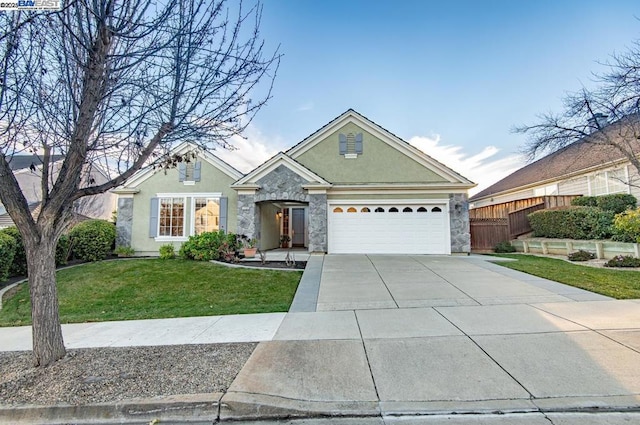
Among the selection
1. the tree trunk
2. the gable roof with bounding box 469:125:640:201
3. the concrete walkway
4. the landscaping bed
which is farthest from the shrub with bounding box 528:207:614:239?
the tree trunk

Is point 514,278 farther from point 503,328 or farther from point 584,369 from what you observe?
point 584,369

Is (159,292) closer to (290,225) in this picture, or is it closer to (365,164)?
(365,164)

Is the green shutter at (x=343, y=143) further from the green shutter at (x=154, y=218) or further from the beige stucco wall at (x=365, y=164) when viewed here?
the green shutter at (x=154, y=218)

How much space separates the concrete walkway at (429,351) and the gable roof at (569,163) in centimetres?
929

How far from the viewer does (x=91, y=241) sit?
41.8 feet

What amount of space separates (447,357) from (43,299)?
5021mm

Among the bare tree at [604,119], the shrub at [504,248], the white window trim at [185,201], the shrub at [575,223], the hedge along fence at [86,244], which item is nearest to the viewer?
the bare tree at [604,119]

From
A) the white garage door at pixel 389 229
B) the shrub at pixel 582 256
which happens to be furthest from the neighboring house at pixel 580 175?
the white garage door at pixel 389 229

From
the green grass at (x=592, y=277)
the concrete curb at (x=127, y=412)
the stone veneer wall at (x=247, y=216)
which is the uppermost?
the stone veneer wall at (x=247, y=216)

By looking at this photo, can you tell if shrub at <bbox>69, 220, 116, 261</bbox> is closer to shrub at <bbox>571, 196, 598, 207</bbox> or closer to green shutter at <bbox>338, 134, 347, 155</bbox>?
green shutter at <bbox>338, 134, 347, 155</bbox>

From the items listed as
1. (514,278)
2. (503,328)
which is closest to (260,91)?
(503,328)

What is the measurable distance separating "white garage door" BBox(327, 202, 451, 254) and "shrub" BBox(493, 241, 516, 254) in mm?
4138

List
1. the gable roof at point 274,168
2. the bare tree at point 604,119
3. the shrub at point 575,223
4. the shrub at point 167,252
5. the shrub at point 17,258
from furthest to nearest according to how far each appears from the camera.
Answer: the gable roof at point 274,168 → the shrub at point 167,252 → the shrub at point 575,223 → the shrub at point 17,258 → the bare tree at point 604,119

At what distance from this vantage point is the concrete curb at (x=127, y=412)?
2.84m
